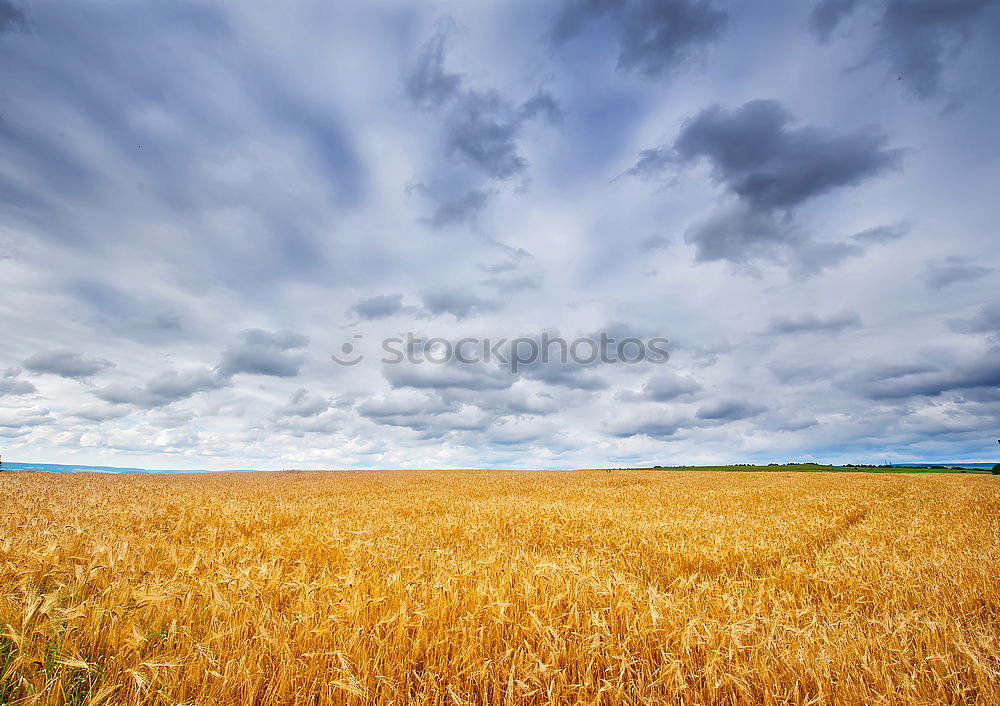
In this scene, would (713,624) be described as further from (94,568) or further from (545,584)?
(94,568)

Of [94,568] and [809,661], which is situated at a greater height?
[94,568]

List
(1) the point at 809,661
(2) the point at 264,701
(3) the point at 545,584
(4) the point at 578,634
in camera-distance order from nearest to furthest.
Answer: (2) the point at 264,701 → (1) the point at 809,661 → (4) the point at 578,634 → (3) the point at 545,584

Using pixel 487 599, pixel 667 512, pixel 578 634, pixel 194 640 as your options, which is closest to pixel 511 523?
pixel 667 512

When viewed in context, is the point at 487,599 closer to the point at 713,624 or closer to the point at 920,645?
the point at 713,624

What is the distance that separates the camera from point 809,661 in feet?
11.3

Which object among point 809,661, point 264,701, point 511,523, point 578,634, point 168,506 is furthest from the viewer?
point 168,506

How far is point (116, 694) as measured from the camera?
2.98 metres

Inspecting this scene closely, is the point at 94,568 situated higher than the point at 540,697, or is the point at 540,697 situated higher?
the point at 94,568

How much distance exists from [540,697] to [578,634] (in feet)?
2.26

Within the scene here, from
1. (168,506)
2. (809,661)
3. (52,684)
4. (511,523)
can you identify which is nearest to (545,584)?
(809,661)

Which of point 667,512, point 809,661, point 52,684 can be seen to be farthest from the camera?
point 667,512

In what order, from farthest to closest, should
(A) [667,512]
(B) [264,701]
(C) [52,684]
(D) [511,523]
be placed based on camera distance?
(A) [667,512] < (D) [511,523] < (B) [264,701] < (C) [52,684]

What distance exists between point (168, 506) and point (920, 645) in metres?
14.7

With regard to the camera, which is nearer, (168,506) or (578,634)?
(578,634)
